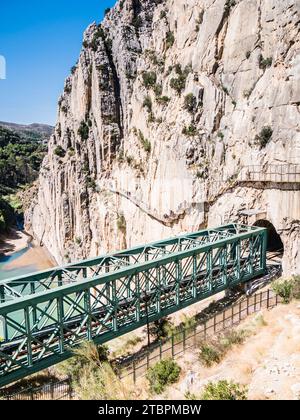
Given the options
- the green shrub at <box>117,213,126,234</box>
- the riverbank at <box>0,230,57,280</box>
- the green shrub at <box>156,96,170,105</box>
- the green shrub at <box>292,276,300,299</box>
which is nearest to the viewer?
the green shrub at <box>292,276,300,299</box>

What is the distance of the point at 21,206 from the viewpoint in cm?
10838

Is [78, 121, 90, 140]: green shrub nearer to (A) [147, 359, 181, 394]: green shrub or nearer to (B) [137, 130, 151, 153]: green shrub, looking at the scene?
(B) [137, 130, 151, 153]: green shrub

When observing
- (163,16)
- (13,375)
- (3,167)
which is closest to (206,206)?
(13,375)

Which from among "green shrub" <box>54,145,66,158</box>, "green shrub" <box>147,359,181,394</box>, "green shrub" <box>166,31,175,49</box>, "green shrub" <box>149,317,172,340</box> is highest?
"green shrub" <box>166,31,175,49</box>

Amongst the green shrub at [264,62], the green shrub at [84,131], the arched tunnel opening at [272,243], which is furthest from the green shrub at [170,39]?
the arched tunnel opening at [272,243]

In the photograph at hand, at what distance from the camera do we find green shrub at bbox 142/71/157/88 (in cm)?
4678

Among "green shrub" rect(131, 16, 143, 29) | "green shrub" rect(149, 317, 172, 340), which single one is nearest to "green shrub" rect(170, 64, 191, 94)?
"green shrub" rect(131, 16, 143, 29)

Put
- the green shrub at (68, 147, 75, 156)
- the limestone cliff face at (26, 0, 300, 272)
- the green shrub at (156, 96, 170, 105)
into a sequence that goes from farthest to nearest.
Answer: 1. the green shrub at (68, 147, 75, 156)
2. the green shrub at (156, 96, 170, 105)
3. the limestone cliff face at (26, 0, 300, 272)

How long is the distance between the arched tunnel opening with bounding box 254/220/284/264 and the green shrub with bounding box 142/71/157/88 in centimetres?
2672

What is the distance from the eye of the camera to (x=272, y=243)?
33438 millimetres

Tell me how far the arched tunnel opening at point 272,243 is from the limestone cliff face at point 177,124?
90.8 inches

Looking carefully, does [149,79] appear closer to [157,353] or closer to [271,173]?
[271,173]

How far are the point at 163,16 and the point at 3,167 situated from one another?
95.6 meters
